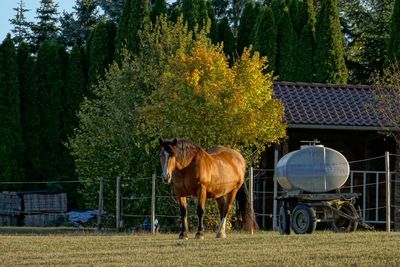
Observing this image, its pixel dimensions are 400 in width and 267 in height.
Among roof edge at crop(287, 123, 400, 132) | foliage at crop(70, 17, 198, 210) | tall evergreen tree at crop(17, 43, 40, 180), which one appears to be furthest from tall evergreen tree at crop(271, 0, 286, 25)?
roof edge at crop(287, 123, 400, 132)

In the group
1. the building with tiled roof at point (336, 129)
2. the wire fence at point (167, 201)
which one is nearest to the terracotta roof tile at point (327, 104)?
the building with tiled roof at point (336, 129)

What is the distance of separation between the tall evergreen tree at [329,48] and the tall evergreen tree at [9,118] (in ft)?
35.7

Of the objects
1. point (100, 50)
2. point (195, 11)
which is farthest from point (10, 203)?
point (195, 11)

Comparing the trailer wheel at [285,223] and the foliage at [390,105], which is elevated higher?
the foliage at [390,105]

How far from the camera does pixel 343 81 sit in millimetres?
37125

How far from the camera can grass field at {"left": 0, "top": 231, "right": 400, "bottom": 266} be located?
13.0 m

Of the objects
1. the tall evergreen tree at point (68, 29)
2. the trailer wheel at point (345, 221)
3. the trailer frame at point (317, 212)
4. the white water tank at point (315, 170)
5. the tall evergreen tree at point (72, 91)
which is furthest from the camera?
the tall evergreen tree at point (68, 29)

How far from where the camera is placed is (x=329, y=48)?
123 ft

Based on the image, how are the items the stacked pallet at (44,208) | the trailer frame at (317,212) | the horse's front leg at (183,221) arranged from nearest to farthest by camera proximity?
the horse's front leg at (183,221), the trailer frame at (317,212), the stacked pallet at (44,208)

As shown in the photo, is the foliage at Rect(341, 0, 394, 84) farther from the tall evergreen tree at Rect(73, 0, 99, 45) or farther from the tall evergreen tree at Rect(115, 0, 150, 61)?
the tall evergreen tree at Rect(73, 0, 99, 45)

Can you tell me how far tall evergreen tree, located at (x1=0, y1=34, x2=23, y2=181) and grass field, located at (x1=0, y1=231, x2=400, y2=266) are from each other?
16.8 metres

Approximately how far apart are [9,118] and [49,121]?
144 cm

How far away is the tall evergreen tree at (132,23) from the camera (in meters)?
36.1

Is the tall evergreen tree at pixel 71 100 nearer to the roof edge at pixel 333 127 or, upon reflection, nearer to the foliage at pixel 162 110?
the foliage at pixel 162 110
